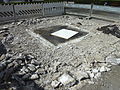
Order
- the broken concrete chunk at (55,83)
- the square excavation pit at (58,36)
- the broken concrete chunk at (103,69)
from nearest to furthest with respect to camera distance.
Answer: the broken concrete chunk at (55,83)
the broken concrete chunk at (103,69)
the square excavation pit at (58,36)

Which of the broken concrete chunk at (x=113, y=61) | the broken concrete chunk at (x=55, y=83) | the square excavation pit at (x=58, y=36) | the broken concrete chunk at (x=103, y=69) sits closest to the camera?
the broken concrete chunk at (x=55, y=83)

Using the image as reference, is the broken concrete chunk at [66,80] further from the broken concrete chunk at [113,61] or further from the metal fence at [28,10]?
the metal fence at [28,10]

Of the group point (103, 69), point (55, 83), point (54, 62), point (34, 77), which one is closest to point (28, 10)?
point (54, 62)

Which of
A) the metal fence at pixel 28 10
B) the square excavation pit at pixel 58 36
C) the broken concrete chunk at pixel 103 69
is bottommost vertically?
the broken concrete chunk at pixel 103 69

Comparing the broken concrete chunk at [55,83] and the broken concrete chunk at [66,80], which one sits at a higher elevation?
the broken concrete chunk at [66,80]

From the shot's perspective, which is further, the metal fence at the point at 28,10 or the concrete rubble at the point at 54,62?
the metal fence at the point at 28,10

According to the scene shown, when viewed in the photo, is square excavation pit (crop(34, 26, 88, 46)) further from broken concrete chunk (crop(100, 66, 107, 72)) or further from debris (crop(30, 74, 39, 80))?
broken concrete chunk (crop(100, 66, 107, 72))

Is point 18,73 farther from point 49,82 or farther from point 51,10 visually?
point 51,10

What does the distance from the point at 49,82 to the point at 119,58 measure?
2.55 meters

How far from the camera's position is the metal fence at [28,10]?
7.16m

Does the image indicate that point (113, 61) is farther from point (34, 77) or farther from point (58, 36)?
point (58, 36)

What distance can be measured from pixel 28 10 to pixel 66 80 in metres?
6.85

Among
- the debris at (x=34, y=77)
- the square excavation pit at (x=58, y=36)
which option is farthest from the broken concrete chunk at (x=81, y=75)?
the square excavation pit at (x=58, y=36)

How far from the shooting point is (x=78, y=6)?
9.35m
